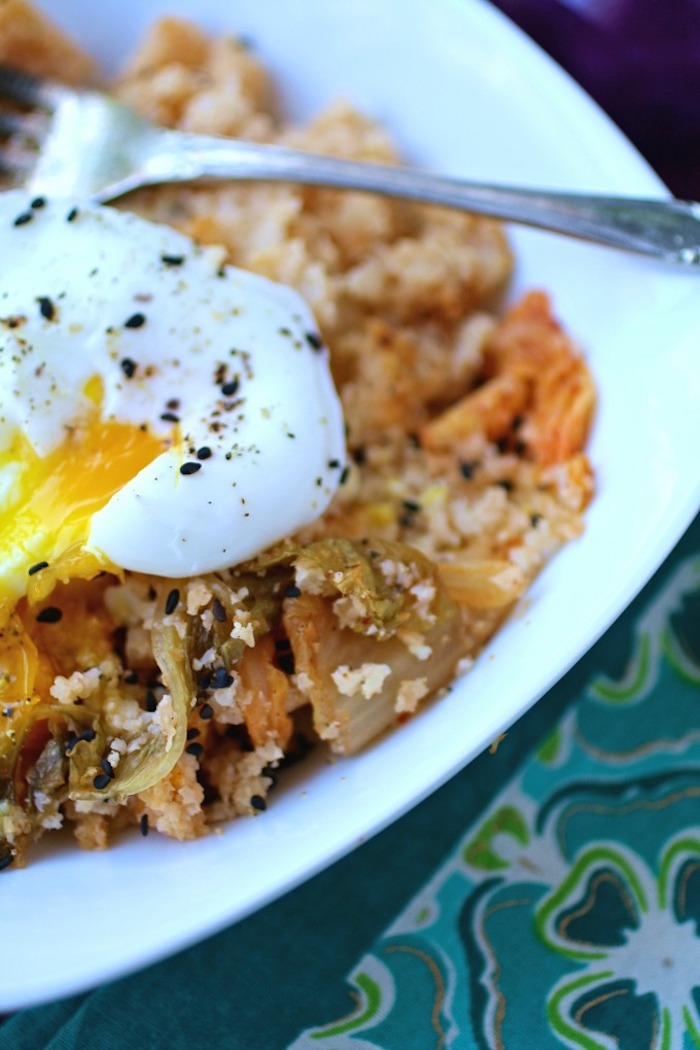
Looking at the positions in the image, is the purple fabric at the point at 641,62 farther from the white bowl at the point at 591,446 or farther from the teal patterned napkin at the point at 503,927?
the teal patterned napkin at the point at 503,927

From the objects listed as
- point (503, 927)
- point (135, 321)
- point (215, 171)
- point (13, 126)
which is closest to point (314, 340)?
point (135, 321)

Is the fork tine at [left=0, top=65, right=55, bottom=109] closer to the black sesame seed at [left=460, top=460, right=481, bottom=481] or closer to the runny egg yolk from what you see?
the runny egg yolk

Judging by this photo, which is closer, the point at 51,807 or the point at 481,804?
the point at 51,807

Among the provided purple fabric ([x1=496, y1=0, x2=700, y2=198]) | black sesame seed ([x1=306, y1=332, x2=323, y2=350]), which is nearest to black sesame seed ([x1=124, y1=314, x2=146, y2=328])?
black sesame seed ([x1=306, y1=332, x2=323, y2=350])

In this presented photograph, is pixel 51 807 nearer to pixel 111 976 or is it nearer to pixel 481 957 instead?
pixel 111 976

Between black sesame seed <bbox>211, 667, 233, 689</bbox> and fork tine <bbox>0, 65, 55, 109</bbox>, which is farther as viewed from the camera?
fork tine <bbox>0, 65, 55, 109</bbox>

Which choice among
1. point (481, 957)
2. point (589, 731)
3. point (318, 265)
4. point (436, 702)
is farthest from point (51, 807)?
point (318, 265)
